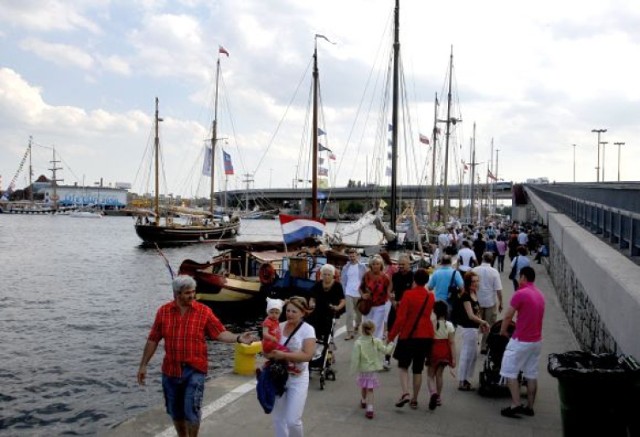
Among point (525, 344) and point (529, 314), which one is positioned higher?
point (529, 314)

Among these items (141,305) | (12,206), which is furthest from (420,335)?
(12,206)

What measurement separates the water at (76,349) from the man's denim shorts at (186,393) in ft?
15.6

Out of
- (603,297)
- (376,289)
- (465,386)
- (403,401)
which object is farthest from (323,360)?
(603,297)

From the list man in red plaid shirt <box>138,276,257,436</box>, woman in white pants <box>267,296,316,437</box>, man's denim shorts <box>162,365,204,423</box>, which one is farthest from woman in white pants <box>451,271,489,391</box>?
man's denim shorts <box>162,365,204,423</box>

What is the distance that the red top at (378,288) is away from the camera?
31.8ft

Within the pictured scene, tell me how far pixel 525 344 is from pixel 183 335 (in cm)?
380

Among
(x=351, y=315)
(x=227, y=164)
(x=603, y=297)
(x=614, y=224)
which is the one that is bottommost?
(x=351, y=315)

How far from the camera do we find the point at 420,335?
7543 mm

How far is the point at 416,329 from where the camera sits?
7566mm

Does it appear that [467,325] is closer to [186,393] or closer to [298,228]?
[186,393]

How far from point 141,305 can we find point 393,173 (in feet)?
36.4

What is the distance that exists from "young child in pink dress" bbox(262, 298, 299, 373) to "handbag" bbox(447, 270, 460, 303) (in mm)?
3443

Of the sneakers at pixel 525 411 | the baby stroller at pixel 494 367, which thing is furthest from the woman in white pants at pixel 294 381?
the baby stroller at pixel 494 367

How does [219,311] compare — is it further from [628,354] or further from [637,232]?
[628,354]
